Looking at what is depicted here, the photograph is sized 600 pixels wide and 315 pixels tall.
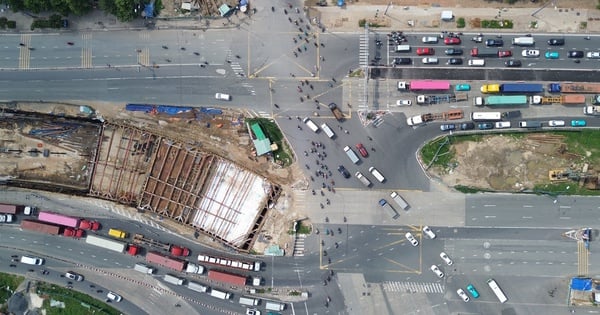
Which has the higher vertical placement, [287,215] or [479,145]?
[479,145]

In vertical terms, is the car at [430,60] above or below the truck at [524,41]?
below

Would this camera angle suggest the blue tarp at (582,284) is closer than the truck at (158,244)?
Yes

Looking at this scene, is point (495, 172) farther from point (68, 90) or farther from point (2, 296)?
point (2, 296)

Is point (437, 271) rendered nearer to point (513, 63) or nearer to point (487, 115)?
point (487, 115)

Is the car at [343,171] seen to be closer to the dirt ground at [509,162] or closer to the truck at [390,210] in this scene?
the truck at [390,210]

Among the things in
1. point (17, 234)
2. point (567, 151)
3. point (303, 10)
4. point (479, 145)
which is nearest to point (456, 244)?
point (479, 145)

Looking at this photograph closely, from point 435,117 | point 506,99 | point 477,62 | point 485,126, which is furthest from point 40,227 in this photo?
point 506,99

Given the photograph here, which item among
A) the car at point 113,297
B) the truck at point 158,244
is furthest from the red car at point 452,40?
the car at point 113,297
